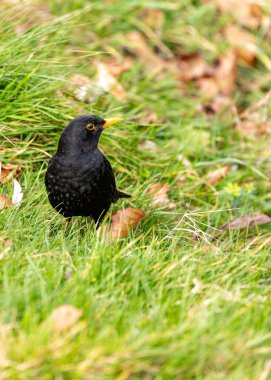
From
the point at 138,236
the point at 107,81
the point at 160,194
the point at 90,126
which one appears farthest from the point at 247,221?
the point at 107,81

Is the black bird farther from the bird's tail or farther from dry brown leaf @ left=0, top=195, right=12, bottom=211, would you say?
dry brown leaf @ left=0, top=195, right=12, bottom=211

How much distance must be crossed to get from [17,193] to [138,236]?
72cm

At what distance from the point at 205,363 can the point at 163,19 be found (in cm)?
469

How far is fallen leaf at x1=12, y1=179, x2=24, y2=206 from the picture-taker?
4.05 metres

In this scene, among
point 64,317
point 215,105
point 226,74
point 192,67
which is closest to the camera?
point 64,317

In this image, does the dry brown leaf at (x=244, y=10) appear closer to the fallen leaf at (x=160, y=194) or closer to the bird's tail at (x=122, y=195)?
the fallen leaf at (x=160, y=194)

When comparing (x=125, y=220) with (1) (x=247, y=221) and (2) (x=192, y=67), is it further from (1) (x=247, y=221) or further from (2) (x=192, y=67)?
(2) (x=192, y=67)

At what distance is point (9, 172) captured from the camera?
14.5 ft

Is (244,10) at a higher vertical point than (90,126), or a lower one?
lower

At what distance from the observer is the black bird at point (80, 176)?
4074mm

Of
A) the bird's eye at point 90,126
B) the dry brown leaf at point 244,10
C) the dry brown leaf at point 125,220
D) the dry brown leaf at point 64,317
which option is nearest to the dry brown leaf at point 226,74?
the dry brown leaf at point 244,10

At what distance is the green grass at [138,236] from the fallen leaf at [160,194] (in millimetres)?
53

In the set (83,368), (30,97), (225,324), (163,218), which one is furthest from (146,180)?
(83,368)

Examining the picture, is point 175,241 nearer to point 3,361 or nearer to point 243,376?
point 243,376
